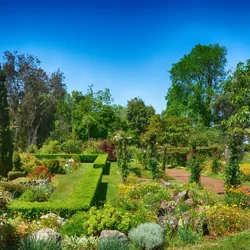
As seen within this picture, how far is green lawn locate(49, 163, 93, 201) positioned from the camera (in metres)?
13.5

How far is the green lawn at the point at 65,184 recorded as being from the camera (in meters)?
13.5

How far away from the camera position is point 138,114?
46375 mm

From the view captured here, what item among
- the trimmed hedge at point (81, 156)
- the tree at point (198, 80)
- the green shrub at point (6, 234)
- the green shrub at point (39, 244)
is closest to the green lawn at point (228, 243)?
the green shrub at point (39, 244)

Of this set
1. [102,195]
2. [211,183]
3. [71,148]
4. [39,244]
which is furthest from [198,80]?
[39,244]

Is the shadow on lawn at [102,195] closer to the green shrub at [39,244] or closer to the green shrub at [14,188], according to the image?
the green shrub at [14,188]

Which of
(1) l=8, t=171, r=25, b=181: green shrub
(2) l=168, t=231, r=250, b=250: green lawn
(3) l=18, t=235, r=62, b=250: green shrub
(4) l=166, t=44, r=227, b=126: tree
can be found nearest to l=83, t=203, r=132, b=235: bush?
(3) l=18, t=235, r=62, b=250: green shrub

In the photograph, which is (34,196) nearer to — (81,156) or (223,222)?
(223,222)

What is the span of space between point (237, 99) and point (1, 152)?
538 inches

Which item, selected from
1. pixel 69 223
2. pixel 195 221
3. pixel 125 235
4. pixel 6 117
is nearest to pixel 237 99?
pixel 195 221

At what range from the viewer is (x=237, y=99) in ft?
32.6

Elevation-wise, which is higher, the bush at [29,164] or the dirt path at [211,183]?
the dirt path at [211,183]

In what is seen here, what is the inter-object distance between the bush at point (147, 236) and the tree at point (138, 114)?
38678mm

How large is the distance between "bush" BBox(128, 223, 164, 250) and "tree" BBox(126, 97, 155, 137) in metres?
38.7

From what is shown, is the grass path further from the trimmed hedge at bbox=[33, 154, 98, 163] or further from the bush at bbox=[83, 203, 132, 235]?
the trimmed hedge at bbox=[33, 154, 98, 163]
